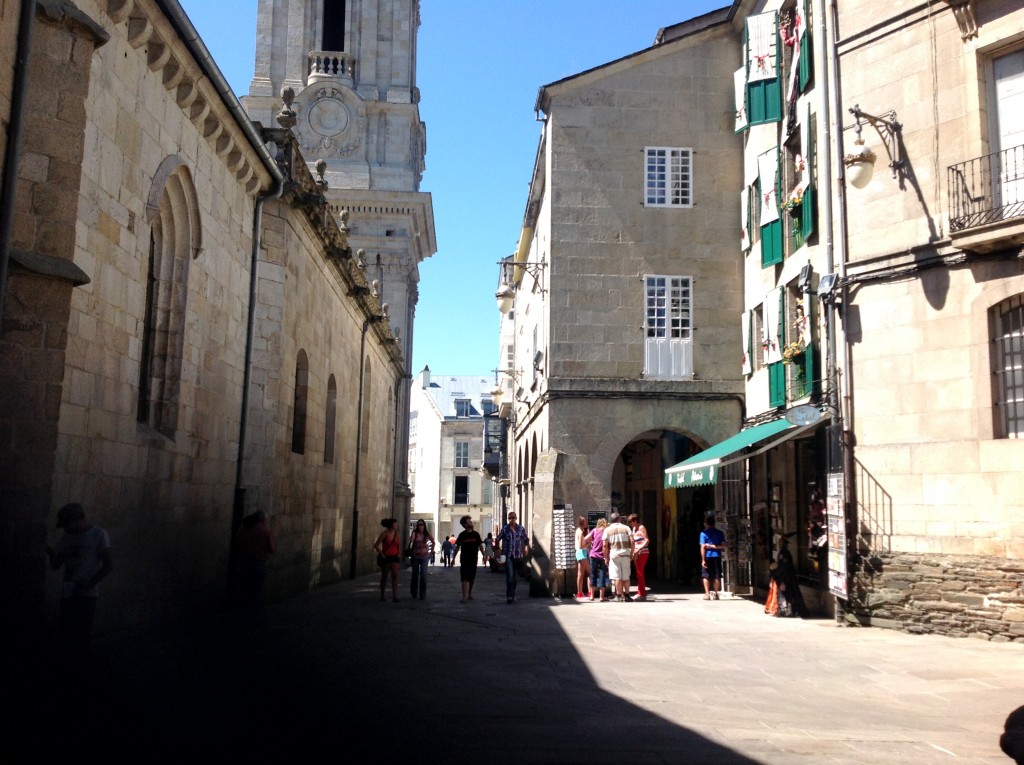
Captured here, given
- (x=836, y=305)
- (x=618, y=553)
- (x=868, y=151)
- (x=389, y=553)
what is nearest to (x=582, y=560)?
(x=618, y=553)

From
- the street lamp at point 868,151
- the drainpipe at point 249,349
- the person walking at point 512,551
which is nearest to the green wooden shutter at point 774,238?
the street lamp at point 868,151

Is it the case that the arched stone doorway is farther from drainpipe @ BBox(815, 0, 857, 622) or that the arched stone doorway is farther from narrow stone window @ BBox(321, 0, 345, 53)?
narrow stone window @ BBox(321, 0, 345, 53)

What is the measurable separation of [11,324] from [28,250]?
1.94 feet

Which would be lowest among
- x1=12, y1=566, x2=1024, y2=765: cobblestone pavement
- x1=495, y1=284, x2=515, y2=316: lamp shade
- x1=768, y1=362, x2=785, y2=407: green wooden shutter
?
x1=12, y1=566, x2=1024, y2=765: cobblestone pavement

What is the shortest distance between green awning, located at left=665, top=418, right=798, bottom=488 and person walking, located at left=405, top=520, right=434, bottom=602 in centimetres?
447

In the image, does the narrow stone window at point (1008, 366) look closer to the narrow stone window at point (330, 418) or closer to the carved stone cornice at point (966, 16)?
the carved stone cornice at point (966, 16)

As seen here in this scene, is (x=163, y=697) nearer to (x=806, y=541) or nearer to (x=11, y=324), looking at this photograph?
(x=11, y=324)

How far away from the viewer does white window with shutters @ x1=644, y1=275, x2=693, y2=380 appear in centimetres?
Answer: 1936

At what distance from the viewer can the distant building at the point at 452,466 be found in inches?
2506

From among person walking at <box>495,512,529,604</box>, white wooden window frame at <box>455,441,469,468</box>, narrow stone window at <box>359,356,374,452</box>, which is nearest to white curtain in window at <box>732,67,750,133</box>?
person walking at <box>495,512,529,604</box>

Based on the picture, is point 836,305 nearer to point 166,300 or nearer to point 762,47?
point 762,47

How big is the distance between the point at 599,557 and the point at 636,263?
593 centimetres

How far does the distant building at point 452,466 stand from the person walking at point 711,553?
44135 millimetres

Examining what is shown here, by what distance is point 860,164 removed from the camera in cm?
1290
